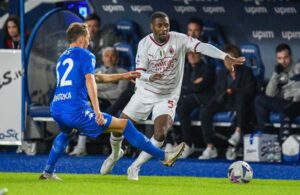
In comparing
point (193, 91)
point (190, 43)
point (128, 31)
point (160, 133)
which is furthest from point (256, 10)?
point (160, 133)

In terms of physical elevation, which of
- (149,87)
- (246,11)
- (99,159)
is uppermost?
(246,11)

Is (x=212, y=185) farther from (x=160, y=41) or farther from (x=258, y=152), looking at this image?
(x=258, y=152)

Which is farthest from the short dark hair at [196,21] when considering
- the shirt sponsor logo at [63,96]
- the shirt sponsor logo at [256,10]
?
the shirt sponsor logo at [63,96]

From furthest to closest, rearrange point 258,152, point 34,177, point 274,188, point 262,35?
point 262,35
point 258,152
point 34,177
point 274,188

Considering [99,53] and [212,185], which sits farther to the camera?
[99,53]

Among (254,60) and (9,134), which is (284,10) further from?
(9,134)

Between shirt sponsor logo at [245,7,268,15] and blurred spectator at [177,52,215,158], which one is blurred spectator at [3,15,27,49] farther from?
shirt sponsor logo at [245,7,268,15]

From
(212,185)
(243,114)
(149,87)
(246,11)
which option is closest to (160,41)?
(149,87)

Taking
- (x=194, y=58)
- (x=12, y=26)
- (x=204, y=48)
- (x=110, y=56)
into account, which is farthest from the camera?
(x=12, y=26)

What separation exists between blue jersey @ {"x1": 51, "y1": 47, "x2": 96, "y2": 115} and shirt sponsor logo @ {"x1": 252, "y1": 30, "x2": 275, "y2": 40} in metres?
6.16

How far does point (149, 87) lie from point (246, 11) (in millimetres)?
4551

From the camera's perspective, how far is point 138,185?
512 inches

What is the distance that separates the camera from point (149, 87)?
14633 millimetres

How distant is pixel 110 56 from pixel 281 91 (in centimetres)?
281
